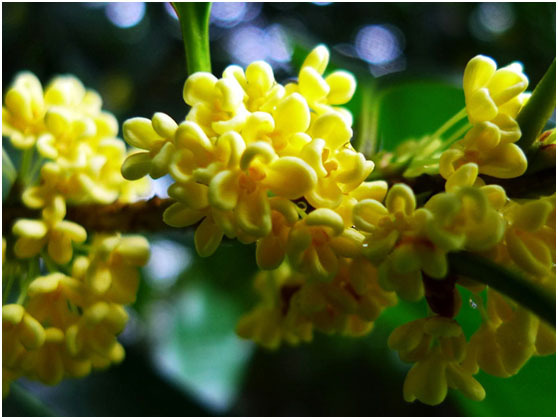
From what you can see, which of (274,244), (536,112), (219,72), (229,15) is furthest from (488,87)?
(229,15)

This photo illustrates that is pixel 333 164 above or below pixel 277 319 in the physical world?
above

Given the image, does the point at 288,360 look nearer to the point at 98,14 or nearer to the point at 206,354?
the point at 206,354

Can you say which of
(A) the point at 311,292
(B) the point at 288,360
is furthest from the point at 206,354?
(A) the point at 311,292

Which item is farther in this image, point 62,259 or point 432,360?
point 62,259

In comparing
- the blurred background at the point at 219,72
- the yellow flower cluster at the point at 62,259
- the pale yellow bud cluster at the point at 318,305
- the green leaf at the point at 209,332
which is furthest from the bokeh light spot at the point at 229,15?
→ the pale yellow bud cluster at the point at 318,305

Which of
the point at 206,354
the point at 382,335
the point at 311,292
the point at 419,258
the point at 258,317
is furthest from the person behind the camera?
the point at 382,335

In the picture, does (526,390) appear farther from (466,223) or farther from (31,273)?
(31,273)

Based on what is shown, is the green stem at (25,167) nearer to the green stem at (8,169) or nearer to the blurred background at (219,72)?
the green stem at (8,169)
